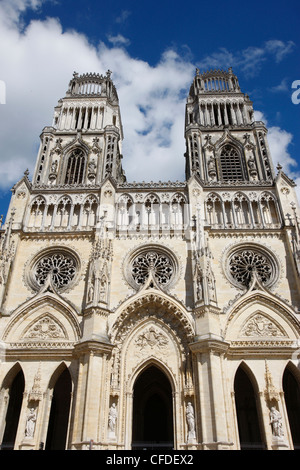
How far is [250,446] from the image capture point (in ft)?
59.2

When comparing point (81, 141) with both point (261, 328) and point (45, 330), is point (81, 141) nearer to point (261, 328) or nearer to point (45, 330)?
point (45, 330)

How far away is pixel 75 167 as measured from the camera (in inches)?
1124

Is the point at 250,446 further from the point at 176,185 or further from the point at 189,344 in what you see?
the point at 176,185

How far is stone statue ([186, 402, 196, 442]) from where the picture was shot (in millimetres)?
16641

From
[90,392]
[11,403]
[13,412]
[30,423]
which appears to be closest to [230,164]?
[90,392]

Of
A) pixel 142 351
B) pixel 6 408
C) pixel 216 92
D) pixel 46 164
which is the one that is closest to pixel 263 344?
pixel 142 351

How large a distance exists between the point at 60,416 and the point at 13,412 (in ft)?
8.63

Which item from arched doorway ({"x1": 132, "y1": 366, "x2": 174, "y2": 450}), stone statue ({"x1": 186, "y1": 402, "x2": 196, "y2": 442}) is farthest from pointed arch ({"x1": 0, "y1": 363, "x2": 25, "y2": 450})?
stone statue ({"x1": 186, "y1": 402, "x2": 196, "y2": 442})

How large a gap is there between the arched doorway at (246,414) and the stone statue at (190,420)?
3319mm

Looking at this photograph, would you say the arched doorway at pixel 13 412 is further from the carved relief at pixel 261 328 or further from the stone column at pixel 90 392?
the carved relief at pixel 261 328

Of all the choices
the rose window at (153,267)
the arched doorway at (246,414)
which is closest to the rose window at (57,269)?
the rose window at (153,267)

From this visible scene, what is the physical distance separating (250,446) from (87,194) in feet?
58.7

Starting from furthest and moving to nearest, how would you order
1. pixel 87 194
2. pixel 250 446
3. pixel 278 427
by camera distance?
pixel 87 194, pixel 250 446, pixel 278 427

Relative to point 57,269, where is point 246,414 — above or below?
below
